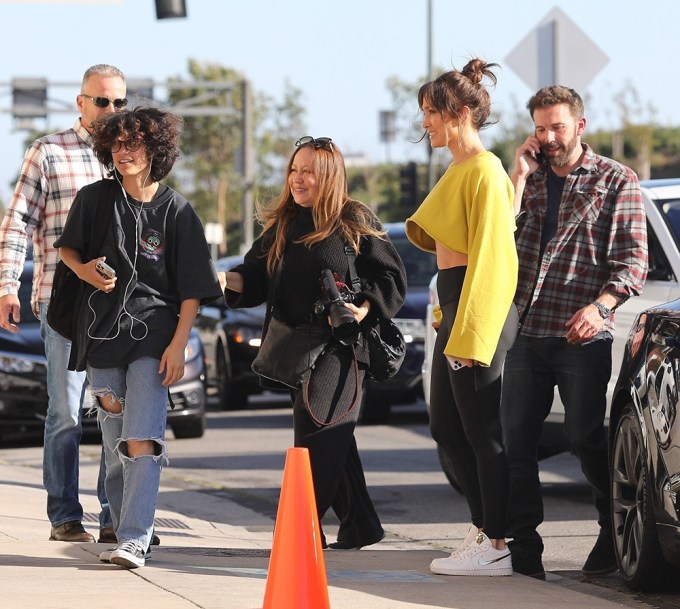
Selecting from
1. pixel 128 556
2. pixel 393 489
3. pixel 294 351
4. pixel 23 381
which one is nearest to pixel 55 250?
pixel 294 351

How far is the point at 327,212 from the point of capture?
648 cm

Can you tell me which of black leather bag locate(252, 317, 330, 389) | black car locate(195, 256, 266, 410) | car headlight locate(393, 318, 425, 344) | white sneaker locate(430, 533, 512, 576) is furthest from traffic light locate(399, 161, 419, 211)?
white sneaker locate(430, 533, 512, 576)

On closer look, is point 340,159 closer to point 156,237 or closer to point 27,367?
point 156,237

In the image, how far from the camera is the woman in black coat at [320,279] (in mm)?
6426

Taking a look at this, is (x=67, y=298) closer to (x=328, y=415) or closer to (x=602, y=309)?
(x=328, y=415)

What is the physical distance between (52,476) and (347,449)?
1.44 metres

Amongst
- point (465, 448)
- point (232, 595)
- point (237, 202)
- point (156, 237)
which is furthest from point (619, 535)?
point (237, 202)

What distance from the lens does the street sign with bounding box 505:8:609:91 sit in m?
12.2

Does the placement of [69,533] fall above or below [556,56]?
below

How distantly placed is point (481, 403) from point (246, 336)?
10.9m

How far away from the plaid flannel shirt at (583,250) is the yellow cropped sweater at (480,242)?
0.51 metres

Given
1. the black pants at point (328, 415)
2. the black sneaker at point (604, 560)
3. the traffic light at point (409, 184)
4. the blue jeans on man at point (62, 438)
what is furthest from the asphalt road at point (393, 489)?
the traffic light at point (409, 184)

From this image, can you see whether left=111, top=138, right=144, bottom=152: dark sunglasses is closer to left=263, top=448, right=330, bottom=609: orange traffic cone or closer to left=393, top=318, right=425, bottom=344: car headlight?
left=263, top=448, right=330, bottom=609: orange traffic cone

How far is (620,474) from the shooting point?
251 inches
